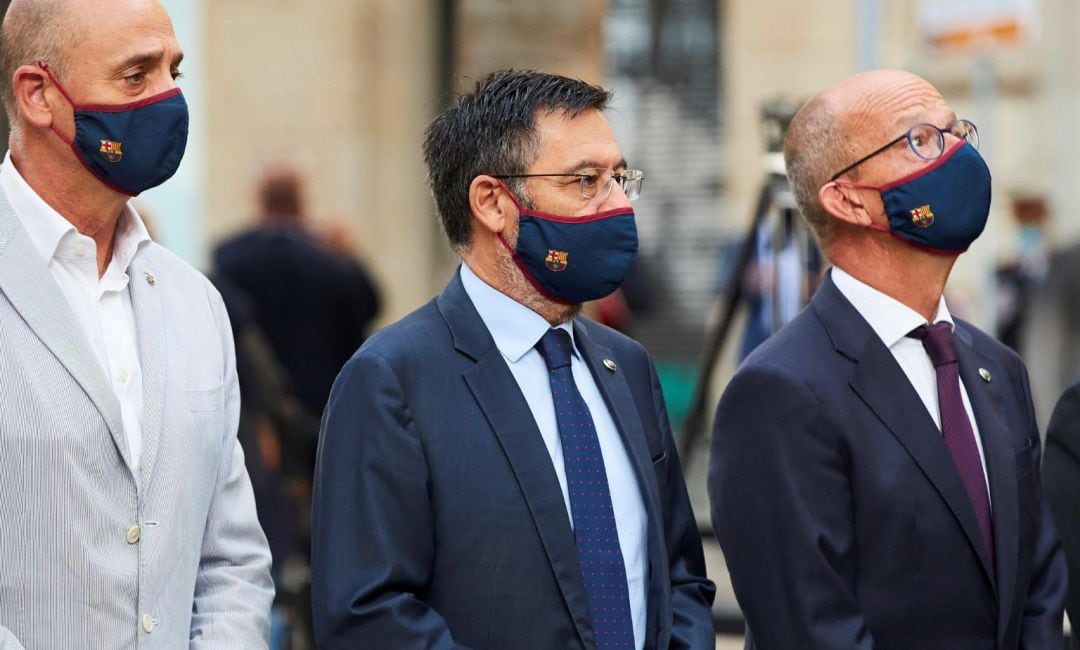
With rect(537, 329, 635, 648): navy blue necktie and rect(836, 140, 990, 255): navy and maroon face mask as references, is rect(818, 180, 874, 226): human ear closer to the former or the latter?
rect(836, 140, 990, 255): navy and maroon face mask

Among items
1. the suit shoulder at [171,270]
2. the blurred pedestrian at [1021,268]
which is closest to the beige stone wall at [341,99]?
the blurred pedestrian at [1021,268]

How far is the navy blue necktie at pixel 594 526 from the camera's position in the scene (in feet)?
10.5

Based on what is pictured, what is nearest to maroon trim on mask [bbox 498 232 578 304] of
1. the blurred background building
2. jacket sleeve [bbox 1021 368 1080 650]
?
jacket sleeve [bbox 1021 368 1080 650]

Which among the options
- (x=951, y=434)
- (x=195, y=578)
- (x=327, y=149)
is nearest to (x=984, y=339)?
(x=951, y=434)

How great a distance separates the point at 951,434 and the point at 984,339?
0.38m

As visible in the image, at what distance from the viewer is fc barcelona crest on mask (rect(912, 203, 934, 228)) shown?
3.47 m

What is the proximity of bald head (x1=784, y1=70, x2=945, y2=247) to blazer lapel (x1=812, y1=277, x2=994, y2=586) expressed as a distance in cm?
24

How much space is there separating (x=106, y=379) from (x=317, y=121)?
1006 cm

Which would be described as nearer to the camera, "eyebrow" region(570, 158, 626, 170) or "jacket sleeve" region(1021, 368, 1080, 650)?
"eyebrow" region(570, 158, 626, 170)

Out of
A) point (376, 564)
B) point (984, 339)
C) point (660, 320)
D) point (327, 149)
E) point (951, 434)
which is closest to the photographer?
point (376, 564)

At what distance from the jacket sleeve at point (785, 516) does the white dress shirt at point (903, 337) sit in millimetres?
263

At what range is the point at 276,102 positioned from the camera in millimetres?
12867

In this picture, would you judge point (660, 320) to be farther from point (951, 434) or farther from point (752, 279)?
point (951, 434)

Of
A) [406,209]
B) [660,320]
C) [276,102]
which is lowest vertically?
[660,320]
